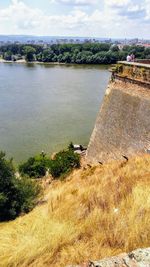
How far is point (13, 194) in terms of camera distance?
9.21 m

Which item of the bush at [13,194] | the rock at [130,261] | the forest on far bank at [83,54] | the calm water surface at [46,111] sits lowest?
the calm water surface at [46,111]

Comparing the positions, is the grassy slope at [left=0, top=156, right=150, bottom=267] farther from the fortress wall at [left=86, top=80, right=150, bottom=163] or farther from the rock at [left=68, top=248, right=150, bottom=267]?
the fortress wall at [left=86, top=80, right=150, bottom=163]

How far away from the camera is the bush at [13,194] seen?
8.64 m

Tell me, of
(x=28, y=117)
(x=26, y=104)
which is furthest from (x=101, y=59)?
(x=28, y=117)

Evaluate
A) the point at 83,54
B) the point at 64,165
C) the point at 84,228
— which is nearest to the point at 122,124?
the point at 64,165

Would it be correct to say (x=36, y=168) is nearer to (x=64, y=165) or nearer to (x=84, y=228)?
(x=64, y=165)

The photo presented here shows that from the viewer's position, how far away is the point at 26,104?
37406 mm

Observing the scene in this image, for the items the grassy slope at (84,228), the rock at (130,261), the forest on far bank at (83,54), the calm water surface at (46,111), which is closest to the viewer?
the rock at (130,261)

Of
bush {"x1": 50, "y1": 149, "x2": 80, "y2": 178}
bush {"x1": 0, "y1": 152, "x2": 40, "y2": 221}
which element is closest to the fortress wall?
bush {"x1": 50, "y1": 149, "x2": 80, "y2": 178}

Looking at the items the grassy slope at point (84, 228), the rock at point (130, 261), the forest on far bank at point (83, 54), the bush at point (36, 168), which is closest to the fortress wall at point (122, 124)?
the bush at point (36, 168)

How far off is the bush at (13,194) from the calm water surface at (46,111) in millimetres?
10586

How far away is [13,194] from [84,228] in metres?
3.95

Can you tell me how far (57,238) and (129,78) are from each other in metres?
7.30

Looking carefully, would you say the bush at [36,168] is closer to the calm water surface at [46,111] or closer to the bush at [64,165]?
the bush at [64,165]
